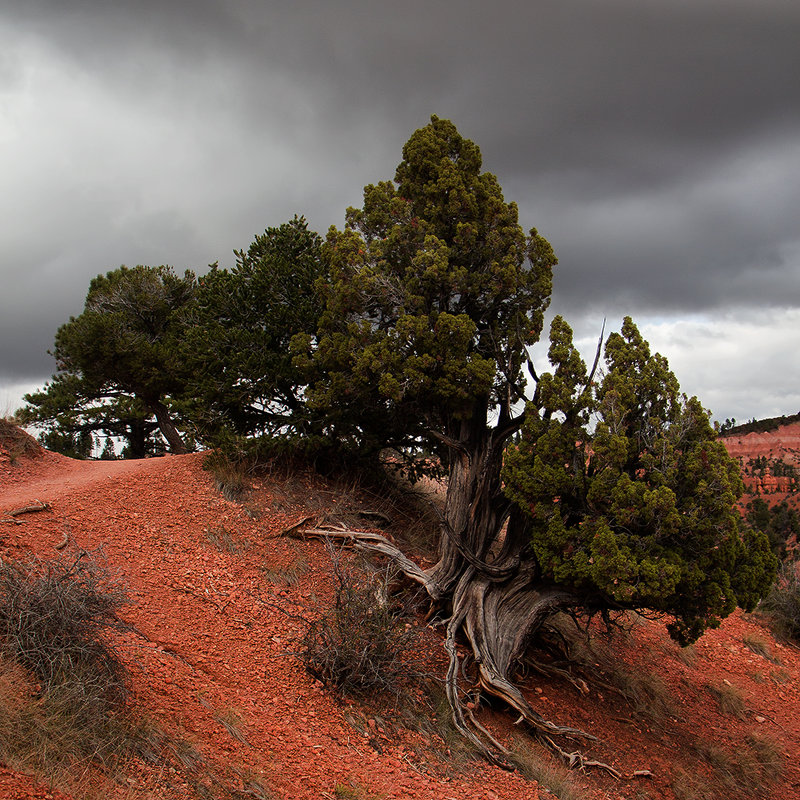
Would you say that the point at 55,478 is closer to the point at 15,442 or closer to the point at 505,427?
the point at 15,442

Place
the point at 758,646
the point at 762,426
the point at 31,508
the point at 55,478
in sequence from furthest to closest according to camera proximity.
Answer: the point at 762,426 → the point at 758,646 → the point at 55,478 → the point at 31,508

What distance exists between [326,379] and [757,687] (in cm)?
1044

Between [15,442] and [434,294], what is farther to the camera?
[15,442]

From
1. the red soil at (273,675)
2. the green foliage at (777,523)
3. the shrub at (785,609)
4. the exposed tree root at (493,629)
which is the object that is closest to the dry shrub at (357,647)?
the red soil at (273,675)

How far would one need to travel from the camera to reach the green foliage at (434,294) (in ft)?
35.3

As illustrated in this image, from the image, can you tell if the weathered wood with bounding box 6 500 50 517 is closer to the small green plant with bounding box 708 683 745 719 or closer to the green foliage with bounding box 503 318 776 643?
the green foliage with bounding box 503 318 776 643

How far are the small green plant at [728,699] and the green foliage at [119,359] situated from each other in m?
17.2

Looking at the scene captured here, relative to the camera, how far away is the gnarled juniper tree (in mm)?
8945

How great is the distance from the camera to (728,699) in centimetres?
1213

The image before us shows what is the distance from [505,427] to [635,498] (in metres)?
3.12

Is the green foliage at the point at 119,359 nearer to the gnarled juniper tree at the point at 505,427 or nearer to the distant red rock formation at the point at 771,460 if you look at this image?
the gnarled juniper tree at the point at 505,427

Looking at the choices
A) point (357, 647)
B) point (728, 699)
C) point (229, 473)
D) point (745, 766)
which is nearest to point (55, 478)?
point (229, 473)

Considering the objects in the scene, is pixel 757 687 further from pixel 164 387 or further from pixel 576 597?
pixel 164 387

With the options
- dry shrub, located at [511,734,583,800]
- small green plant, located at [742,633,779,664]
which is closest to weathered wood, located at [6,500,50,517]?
dry shrub, located at [511,734,583,800]
